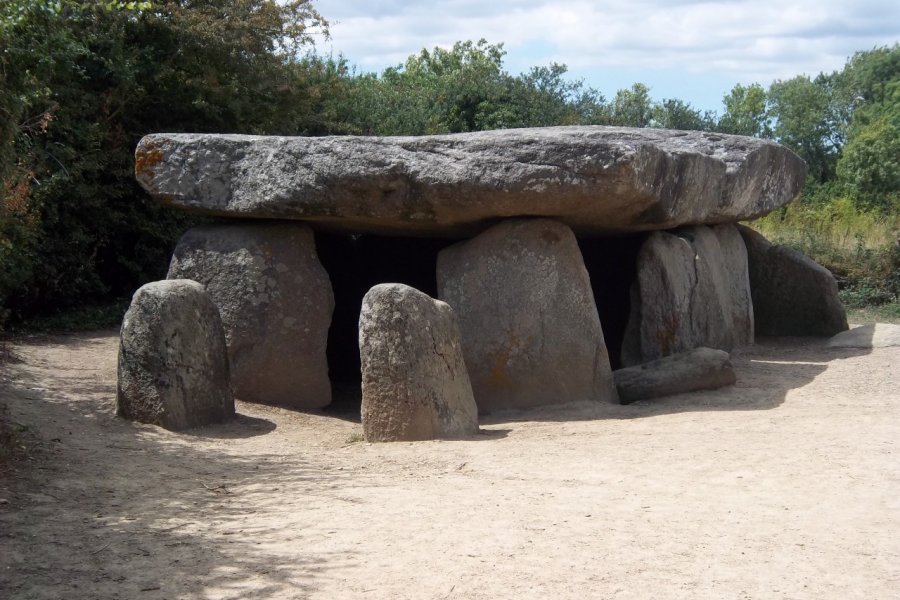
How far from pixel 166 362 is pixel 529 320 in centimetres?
257

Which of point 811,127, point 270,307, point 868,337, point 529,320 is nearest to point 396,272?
point 270,307

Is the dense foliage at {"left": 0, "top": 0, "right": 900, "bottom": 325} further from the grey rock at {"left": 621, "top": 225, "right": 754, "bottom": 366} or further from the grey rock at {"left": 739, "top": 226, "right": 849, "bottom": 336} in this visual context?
the grey rock at {"left": 739, "top": 226, "right": 849, "bottom": 336}

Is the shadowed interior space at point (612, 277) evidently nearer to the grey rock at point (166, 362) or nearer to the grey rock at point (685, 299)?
the grey rock at point (685, 299)

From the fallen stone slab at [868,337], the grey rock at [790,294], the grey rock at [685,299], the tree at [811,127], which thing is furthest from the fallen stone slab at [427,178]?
the tree at [811,127]

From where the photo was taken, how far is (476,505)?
16.5 feet

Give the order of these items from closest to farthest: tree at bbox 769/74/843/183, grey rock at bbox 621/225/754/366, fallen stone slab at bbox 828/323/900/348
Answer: grey rock at bbox 621/225/754/366
fallen stone slab at bbox 828/323/900/348
tree at bbox 769/74/843/183

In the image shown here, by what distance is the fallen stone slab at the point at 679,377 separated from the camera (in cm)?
793

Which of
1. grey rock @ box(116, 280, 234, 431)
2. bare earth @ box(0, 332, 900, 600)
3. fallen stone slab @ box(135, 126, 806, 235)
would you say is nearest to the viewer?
bare earth @ box(0, 332, 900, 600)

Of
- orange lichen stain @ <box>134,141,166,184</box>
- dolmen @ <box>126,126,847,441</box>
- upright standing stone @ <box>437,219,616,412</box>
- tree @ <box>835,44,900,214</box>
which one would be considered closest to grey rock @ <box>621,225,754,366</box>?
dolmen @ <box>126,126,847,441</box>

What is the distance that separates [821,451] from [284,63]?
9982 mm

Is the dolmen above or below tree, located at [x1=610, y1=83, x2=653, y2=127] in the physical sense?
below

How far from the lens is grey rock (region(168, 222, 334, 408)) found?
822 cm

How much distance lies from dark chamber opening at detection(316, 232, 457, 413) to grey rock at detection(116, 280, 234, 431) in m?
2.91

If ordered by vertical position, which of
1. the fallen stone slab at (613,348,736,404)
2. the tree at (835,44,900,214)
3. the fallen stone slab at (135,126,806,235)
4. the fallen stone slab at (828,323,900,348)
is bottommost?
the fallen stone slab at (613,348,736,404)
